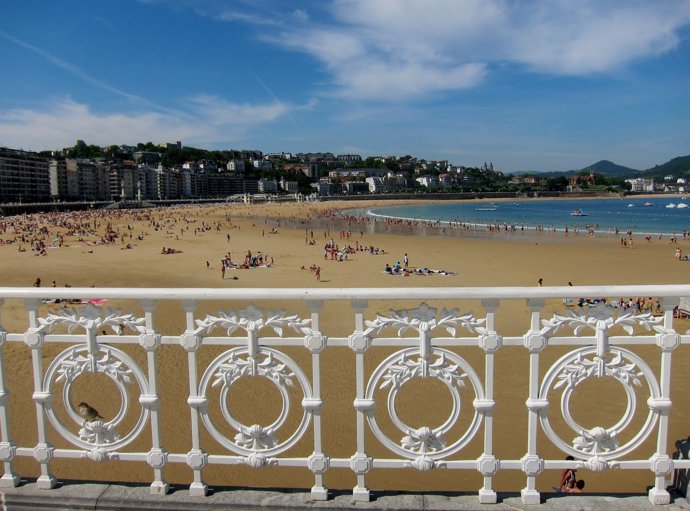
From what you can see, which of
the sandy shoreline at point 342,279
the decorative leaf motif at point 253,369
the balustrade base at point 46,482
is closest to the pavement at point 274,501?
the balustrade base at point 46,482

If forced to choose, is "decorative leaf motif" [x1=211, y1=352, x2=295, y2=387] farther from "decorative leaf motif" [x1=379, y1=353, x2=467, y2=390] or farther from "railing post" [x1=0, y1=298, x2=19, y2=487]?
"railing post" [x1=0, y1=298, x2=19, y2=487]

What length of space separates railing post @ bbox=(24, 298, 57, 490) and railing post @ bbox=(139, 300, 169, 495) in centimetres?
52

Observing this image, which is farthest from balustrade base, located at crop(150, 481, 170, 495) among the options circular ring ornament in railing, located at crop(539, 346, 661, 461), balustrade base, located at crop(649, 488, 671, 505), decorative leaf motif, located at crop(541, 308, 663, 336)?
balustrade base, located at crop(649, 488, 671, 505)

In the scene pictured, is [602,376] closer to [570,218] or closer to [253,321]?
[253,321]

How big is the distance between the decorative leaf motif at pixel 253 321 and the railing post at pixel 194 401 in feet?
0.22

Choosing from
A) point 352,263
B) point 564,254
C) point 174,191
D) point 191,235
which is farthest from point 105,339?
point 174,191

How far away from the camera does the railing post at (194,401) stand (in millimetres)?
2529

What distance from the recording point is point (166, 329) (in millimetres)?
12266

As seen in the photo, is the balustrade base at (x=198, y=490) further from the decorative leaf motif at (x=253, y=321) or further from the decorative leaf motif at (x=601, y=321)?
the decorative leaf motif at (x=601, y=321)

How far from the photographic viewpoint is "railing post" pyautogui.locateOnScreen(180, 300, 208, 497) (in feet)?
8.30

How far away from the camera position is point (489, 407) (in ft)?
8.32

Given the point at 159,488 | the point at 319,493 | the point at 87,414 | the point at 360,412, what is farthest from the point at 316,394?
the point at 87,414

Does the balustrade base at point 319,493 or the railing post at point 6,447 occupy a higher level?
the railing post at point 6,447

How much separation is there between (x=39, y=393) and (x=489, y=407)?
228 centimetres
